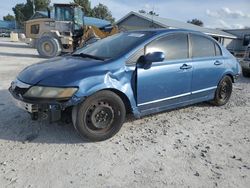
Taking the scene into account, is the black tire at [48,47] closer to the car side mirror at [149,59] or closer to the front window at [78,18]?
the front window at [78,18]

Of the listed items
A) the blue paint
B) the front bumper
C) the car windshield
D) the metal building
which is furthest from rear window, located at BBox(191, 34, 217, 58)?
the metal building

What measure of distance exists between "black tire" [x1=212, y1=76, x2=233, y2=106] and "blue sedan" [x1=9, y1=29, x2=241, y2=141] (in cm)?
42

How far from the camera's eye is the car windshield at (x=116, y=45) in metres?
4.46

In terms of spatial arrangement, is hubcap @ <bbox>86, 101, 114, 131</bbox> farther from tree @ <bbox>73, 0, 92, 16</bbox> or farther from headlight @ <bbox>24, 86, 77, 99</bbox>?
tree @ <bbox>73, 0, 92, 16</bbox>

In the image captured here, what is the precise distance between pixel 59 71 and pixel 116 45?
1219mm

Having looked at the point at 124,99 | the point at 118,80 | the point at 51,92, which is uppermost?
the point at 118,80

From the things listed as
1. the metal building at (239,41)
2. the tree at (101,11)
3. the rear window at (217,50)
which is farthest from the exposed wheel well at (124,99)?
the tree at (101,11)

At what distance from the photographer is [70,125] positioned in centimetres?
463

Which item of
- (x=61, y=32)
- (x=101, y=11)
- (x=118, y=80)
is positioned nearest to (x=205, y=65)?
(x=118, y=80)

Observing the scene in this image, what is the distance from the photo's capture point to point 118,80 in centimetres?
414

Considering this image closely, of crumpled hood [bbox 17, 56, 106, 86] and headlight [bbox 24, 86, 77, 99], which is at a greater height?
crumpled hood [bbox 17, 56, 106, 86]

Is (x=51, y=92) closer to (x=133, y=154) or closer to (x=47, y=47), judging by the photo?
(x=133, y=154)

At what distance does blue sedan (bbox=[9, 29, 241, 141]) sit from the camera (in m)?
3.80

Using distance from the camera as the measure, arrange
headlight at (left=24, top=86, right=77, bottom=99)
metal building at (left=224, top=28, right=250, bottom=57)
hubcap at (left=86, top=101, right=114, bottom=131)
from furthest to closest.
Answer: metal building at (left=224, top=28, right=250, bottom=57), hubcap at (left=86, top=101, right=114, bottom=131), headlight at (left=24, top=86, right=77, bottom=99)
